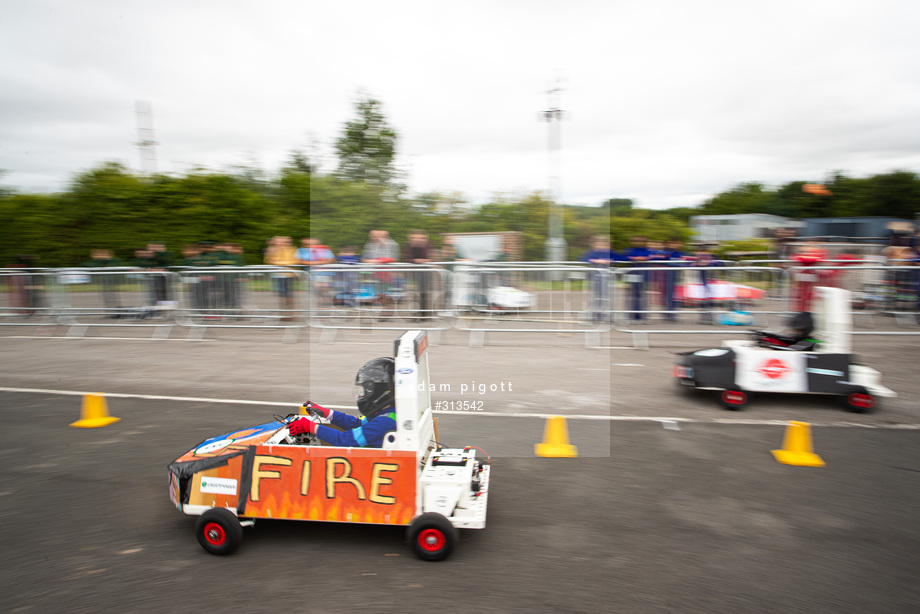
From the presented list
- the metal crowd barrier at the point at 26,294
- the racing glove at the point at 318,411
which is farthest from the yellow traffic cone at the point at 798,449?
the metal crowd barrier at the point at 26,294

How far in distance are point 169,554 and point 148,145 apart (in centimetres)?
2662

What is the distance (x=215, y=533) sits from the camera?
350cm

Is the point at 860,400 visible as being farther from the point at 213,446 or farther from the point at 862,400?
the point at 213,446

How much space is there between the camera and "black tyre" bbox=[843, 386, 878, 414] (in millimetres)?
6188

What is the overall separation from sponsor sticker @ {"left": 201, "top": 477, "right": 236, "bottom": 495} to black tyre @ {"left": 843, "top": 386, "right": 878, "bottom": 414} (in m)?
6.61

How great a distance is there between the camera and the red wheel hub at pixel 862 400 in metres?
6.18

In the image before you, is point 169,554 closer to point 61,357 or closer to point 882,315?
point 61,357

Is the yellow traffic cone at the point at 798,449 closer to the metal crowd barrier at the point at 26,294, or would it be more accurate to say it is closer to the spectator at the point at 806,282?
the spectator at the point at 806,282

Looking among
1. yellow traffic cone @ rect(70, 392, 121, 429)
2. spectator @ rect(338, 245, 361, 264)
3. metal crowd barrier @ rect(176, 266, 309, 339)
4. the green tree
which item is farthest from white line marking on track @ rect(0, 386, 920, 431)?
the green tree

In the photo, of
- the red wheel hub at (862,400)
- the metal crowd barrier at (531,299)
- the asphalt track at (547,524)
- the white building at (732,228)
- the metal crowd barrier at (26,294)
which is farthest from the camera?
the white building at (732,228)

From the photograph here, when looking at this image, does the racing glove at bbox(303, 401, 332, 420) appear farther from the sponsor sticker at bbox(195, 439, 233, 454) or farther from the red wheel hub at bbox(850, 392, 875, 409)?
the red wheel hub at bbox(850, 392, 875, 409)

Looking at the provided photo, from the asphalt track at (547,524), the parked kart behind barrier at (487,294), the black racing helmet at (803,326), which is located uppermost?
the parked kart behind barrier at (487,294)

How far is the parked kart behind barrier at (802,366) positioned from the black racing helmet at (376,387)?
4.37 meters

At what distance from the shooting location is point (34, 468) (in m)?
4.97
